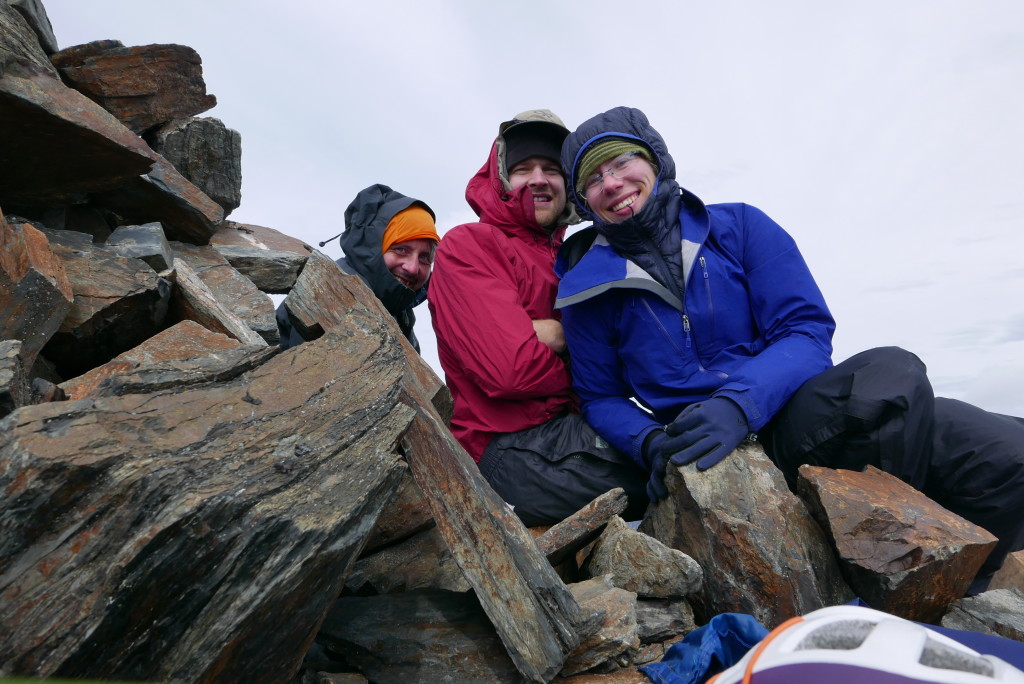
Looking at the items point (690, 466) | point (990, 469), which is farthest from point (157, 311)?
point (990, 469)

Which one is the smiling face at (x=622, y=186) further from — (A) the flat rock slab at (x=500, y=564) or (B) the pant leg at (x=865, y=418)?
(A) the flat rock slab at (x=500, y=564)

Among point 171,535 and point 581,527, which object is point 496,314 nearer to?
point 581,527

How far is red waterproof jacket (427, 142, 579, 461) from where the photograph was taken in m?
5.99

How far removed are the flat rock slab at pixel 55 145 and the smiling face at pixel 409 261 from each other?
2811mm

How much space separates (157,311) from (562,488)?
154 inches

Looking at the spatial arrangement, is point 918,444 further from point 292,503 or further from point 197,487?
point 197,487

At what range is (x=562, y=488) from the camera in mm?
5953

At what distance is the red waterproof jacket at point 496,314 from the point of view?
599 cm

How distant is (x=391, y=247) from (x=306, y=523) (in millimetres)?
6010

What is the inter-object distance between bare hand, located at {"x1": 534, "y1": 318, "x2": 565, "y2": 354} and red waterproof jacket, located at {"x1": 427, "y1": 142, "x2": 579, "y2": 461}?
106mm

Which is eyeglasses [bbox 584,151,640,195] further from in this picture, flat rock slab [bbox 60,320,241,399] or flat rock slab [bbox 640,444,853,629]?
flat rock slab [bbox 60,320,241,399]

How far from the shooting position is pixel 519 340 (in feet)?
19.5

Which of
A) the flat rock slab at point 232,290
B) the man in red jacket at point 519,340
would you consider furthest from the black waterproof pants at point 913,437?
the flat rock slab at point 232,290

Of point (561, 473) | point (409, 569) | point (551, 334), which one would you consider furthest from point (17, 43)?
point (561, 473)
